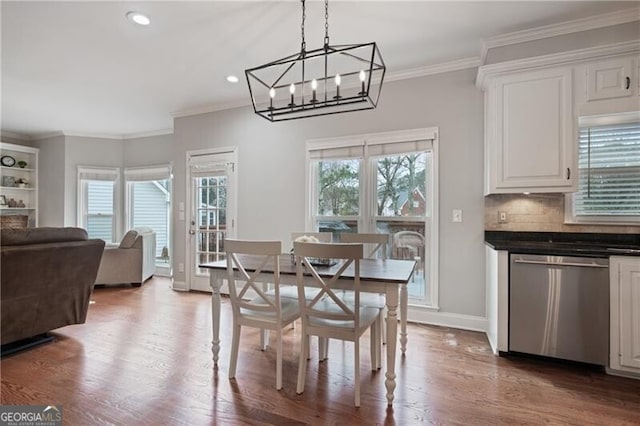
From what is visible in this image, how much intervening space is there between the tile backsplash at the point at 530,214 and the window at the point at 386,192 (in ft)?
1.79

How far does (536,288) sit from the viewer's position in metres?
2.50

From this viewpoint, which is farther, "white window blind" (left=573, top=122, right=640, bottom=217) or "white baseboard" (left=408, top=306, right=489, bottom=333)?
Result: "white baseboard" (left=408, top=306, right=489, bottom=333)

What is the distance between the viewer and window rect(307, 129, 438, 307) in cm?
351

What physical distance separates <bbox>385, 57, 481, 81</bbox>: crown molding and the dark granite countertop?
5.54 ft

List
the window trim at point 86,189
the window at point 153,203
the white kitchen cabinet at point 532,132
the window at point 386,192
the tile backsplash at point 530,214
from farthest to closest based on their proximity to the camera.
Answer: the window trim at point 86,189 < the window at point 153,203 < the window at point 386,192 < the tile backsplash at point 530,214 < the white kitchen cabinet at point 532,132

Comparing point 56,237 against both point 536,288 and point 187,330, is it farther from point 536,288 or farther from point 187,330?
point 536,288

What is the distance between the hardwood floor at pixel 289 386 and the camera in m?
1.87

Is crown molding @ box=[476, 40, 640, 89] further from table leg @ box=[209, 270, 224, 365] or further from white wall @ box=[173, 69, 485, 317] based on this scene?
table leg @ box=[209, 270, 224, 365]

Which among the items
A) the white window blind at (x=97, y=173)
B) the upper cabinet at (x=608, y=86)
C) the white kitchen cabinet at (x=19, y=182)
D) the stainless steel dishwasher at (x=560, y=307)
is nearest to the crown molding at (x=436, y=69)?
the upper cabinet at (x=608, y=86)

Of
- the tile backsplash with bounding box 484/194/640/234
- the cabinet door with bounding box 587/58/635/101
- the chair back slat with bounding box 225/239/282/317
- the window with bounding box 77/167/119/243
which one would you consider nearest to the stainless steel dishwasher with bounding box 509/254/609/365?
the tile backsplash with bounding box 484/194/640/234

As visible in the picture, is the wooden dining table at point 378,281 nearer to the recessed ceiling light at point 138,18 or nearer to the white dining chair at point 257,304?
the white dining chair at point 257,304

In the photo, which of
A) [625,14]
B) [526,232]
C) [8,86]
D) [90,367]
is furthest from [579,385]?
[8,86]

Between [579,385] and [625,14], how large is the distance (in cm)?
279

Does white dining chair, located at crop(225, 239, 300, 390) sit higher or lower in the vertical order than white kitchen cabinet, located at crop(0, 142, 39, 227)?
lower
